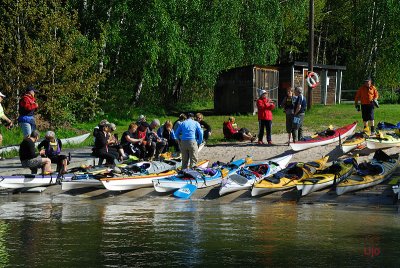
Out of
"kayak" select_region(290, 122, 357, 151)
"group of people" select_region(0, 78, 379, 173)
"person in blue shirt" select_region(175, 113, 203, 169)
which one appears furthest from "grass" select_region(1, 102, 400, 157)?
"person in blue shirt" select_region(175, 113, 203, 169)

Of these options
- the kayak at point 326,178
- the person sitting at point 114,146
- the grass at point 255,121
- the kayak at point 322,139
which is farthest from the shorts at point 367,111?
the person sitting at point 114,146

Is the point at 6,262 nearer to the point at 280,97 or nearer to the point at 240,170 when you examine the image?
the point at 240,170

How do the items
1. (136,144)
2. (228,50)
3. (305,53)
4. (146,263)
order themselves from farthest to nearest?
1. (305,53)
2. (228,50)
3. (136,144)
4. (146,263)

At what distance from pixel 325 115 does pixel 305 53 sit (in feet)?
124

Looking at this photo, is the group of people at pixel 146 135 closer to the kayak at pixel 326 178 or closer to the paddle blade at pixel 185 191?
the paddle blade at pixel 185 191

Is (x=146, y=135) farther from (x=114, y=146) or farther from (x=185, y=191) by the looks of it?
(x=185, y=191)

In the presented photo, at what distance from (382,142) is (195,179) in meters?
6.83

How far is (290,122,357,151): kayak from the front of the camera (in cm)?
2425

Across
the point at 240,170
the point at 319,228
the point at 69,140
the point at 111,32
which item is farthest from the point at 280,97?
the point at 319,228

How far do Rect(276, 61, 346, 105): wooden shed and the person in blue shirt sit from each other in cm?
2580

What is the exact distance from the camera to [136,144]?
2397 centimetres

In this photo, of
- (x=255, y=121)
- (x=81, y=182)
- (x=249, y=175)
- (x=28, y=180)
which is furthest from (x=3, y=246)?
(x=255, y=121)

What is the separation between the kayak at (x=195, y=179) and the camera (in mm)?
19453

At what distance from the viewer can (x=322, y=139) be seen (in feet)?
82.5
